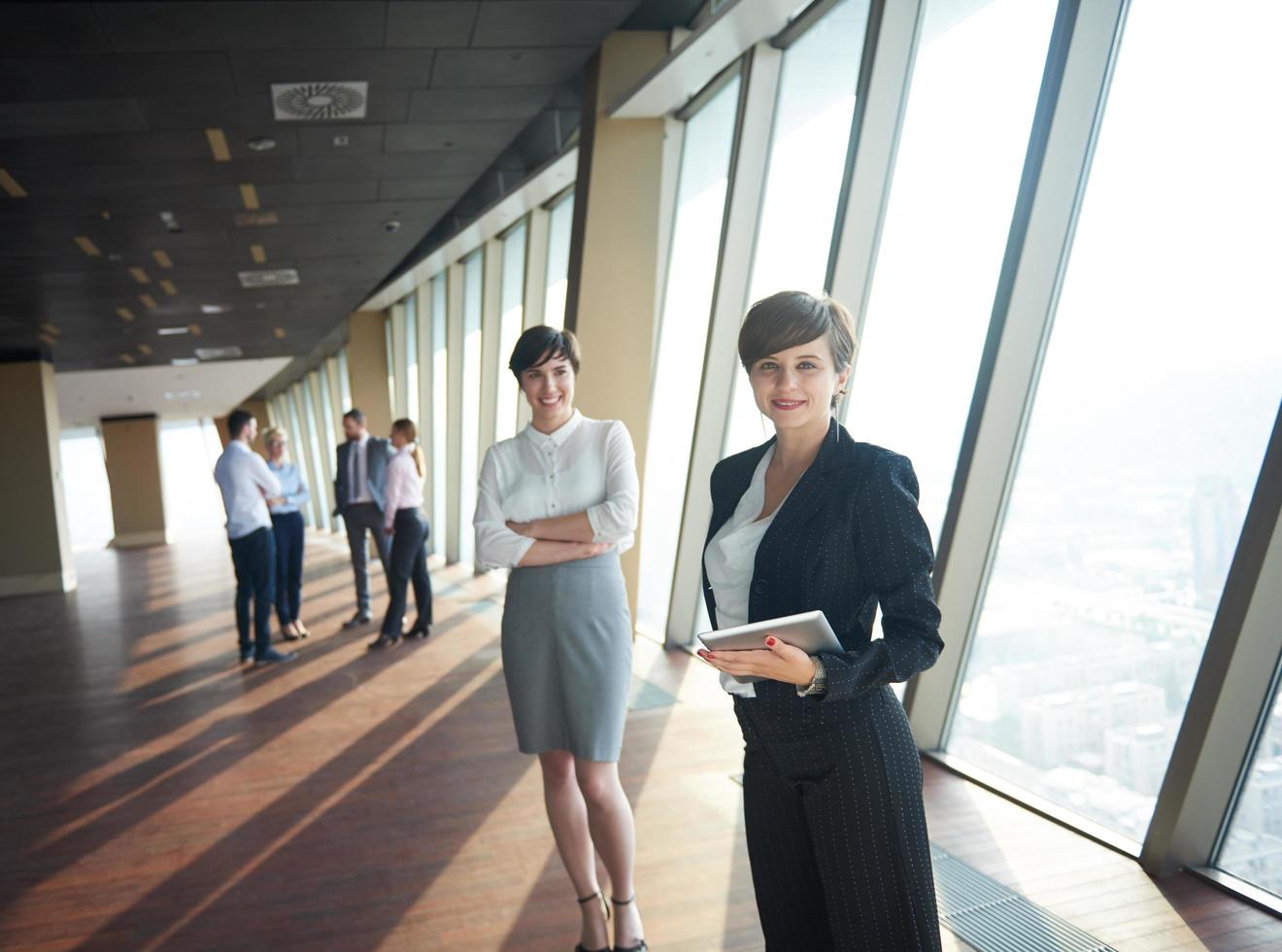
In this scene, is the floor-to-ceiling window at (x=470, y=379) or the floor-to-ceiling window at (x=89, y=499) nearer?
the floor-to-ceiling window at (x=470, y=379)

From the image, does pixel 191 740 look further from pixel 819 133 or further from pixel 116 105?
pixel 819 133

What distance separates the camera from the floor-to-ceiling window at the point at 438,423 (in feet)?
43.1

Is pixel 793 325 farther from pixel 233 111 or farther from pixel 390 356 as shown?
pixel 390 356

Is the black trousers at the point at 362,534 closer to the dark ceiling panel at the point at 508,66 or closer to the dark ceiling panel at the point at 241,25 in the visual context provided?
the dark ceiling panel at the point at 508,66

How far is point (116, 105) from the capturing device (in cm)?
548

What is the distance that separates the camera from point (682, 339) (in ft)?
21.3

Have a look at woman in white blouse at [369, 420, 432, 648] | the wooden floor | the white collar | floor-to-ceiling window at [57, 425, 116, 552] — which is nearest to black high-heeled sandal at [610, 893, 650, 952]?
the wooden floor

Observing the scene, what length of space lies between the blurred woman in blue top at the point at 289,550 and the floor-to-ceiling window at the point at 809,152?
3.97 metres

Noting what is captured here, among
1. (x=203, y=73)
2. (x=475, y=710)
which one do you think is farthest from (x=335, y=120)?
(x=475, y=710)

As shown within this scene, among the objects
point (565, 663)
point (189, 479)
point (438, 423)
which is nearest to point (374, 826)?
point (565, 663)

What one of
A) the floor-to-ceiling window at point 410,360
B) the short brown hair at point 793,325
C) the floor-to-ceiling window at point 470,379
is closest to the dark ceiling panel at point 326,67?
the short brown hair at point 793,325

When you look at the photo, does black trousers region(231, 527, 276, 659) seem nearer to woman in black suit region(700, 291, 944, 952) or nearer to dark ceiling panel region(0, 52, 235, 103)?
dark ceiling panel region(0, 52, 235, 103)

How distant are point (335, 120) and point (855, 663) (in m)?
6.06

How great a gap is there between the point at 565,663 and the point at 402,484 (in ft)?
15.2
